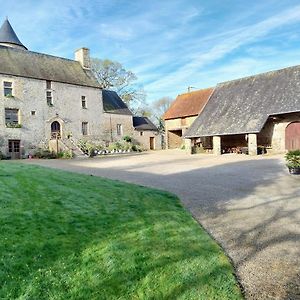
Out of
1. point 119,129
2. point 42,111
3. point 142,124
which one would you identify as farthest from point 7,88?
point 142,124

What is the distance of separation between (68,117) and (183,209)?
2343 cm

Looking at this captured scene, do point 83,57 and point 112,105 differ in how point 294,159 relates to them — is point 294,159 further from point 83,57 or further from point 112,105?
point 83,57

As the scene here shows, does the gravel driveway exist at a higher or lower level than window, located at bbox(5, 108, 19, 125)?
lower

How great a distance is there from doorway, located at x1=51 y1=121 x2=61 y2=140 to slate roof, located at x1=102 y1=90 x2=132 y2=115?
19.5ft

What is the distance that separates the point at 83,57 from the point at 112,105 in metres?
5.59

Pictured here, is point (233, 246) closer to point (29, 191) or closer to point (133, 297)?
point (133, 297)

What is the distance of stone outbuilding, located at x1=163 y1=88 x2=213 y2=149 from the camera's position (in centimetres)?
3145

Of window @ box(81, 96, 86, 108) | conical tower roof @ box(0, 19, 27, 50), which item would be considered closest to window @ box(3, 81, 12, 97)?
window @ box(81, 96, 86, 108)

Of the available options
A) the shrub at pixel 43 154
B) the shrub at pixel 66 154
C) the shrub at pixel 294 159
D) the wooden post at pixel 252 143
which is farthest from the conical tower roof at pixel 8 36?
the shrub at pixel 294 159

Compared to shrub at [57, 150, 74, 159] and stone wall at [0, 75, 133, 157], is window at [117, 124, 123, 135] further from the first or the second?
shrub at [57, 150, 74, 159]

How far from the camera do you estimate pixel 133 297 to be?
3170 mm

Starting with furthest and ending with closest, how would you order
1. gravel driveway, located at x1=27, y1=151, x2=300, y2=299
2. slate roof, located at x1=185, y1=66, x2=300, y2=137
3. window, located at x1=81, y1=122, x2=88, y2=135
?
window, located at x1=81, y1=122, x2=88, y2=135
slate roof, located at x1=185, y1=66, x2=300, y2=137
gravel driveway, located at x1=27, y1=151, x2=300, y2=299

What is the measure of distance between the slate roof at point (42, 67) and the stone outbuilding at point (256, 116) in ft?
40.1

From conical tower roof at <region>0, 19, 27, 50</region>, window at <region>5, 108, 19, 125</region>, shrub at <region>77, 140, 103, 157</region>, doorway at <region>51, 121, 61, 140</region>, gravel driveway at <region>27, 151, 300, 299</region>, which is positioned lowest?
gravel driveway at <region>27, 151, 300, 299</region>
